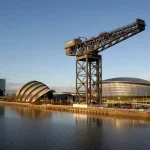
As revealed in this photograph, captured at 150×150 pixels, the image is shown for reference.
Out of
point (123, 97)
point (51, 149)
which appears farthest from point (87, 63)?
point (123, 97)

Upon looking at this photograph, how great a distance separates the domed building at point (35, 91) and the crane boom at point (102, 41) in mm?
57083

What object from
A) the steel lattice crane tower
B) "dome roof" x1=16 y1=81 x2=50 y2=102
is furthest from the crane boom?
"dome roof" x1=16 y1=81 x2=50 y2=102

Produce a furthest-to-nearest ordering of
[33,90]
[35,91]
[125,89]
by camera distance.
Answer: [125,89] → [33,90] → [35,91]

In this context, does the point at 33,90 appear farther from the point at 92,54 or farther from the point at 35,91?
the point at 92,54

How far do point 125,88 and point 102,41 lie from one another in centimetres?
7750

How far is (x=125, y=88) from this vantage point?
155250 mm

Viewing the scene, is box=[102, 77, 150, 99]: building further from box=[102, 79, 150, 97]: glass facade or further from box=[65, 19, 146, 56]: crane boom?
box=[65, 19, 146, 56]: crane boom

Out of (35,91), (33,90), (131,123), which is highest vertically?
(33,90)

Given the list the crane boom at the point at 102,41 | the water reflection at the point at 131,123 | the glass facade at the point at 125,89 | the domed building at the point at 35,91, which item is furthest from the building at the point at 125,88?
the water reflection at the point at 131,123

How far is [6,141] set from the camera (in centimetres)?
3916

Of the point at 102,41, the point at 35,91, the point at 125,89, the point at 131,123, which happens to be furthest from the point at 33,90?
the point at 131,123

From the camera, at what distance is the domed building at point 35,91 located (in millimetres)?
147387

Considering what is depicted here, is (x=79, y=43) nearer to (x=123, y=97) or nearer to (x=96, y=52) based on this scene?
(x=96, y=52)

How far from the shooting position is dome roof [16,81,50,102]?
5812 inches
